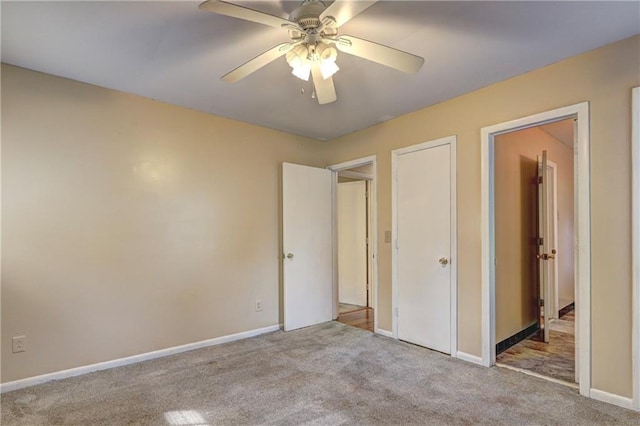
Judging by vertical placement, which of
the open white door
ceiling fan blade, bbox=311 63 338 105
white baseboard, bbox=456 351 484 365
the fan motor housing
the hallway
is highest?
the fan motor housing

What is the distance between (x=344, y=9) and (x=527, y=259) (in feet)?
11.3

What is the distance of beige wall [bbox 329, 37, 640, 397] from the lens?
7.11 ft

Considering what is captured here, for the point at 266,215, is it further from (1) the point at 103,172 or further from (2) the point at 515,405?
(2) the point at 515,405

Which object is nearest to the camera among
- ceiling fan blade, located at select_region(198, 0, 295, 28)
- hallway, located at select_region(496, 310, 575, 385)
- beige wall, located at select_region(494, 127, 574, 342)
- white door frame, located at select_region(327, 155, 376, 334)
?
ceiling fan blade, located at select_region(198, 0, 295, 28)

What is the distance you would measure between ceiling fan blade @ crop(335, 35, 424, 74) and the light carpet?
2135 mm

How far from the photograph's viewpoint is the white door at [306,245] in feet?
13.0

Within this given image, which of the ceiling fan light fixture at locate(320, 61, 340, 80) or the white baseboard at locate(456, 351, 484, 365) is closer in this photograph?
the ceiling fan light fixture at locate(320, 61, 340, 80)

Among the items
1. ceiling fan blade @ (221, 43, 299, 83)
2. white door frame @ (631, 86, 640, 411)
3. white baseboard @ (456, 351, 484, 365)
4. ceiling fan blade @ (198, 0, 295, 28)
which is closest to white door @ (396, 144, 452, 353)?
white baseboard @ (456, 351, 484, 365)

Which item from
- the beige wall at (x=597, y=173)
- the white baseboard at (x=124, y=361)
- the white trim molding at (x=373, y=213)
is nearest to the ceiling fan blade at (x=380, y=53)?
the beige wall at (x=597, y=173)

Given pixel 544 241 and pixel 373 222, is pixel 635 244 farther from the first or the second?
pixel 373 222

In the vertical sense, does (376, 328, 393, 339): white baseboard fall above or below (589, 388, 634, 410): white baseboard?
below

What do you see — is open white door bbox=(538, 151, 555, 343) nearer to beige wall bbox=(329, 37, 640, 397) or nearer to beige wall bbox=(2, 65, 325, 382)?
beige wall bbox=(329, 37, 640, 397)

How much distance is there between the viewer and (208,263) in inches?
136

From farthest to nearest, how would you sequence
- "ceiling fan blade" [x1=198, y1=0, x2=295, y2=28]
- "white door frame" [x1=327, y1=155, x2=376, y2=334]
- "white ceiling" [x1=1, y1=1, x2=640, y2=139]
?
1. "white door frame" [x1=327, y1=155, x2=376, y2=334]
2. "white ceiling" [x1=1, y1=1, x2=640, y2=139]
3. "ceiling fan blade" [x1=198, y1=0, x2=295, y2=28]
